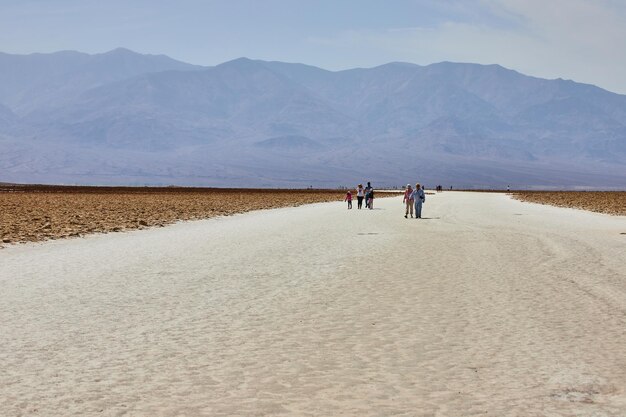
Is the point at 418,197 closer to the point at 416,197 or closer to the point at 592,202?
the point at 416,197

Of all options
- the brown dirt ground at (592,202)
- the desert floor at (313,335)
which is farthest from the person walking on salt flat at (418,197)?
the desert floor at (313,335)

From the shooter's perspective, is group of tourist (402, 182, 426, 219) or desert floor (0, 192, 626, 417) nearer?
desert floor (0, 192, 626, 417)

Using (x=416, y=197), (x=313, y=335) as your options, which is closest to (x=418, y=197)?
(x=416, y=197)

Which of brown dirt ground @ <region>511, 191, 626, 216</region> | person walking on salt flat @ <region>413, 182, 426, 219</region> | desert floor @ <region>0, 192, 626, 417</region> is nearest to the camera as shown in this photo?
desert floor @ <region>0, 192, 626, 417</region>

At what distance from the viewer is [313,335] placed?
8.62 m

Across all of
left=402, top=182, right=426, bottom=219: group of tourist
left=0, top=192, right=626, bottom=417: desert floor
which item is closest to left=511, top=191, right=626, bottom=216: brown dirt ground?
left=402, top=182, right=426, bottom=219: group of tourist

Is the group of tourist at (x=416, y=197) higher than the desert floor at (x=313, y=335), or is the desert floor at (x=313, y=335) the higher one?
the group of tourist at (x=416, y=197)

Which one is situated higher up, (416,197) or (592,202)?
(416,197)

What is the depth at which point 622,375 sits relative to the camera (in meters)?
6.95

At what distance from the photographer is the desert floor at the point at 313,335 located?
6.17m

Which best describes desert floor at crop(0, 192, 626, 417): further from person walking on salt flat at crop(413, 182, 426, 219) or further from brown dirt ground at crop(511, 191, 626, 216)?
brown dirt ground at crop(511, 191, 626, 216)

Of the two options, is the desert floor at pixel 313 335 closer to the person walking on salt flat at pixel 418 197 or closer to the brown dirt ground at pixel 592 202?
the person walking on salt flat at pixel 418 197

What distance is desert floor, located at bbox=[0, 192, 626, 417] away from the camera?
20.2ft

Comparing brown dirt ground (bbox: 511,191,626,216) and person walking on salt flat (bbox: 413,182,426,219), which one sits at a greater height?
person walking on salt flat (bbox: 413,182,426,219)
